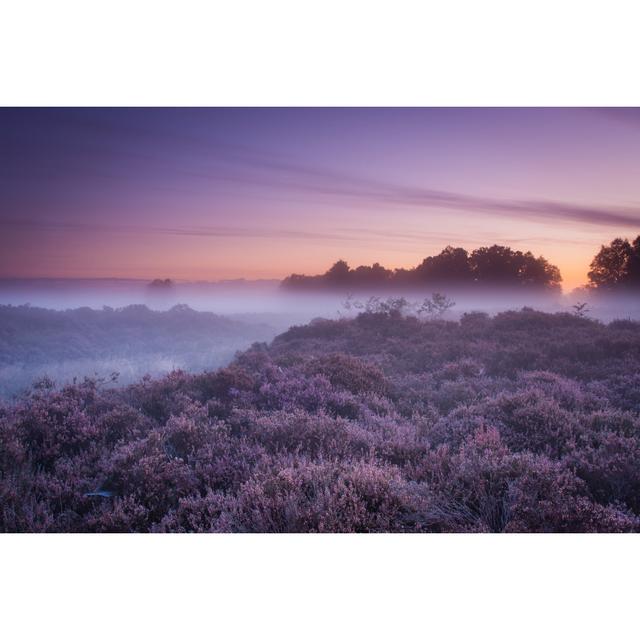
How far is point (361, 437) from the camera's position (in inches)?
218

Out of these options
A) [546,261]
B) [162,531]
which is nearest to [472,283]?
[546,261]

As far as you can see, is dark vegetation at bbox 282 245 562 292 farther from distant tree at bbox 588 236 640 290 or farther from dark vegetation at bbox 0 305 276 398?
dark vegetation at bbox 0 305 276 398

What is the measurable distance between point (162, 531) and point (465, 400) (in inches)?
165

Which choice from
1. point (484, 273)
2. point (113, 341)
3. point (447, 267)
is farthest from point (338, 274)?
point (113, 341)

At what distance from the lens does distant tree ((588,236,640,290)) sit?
7.07m

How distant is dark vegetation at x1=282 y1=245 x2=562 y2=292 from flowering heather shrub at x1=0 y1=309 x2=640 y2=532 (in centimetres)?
71

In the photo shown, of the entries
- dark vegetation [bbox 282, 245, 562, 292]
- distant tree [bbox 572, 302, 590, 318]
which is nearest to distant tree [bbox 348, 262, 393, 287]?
dark vegetation [bbox 282, 245, 562, 292]

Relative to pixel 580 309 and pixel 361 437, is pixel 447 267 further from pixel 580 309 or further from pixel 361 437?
pixel 361 437

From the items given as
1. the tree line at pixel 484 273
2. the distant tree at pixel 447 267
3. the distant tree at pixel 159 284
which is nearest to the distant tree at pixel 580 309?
the tree line at pixel 484 273

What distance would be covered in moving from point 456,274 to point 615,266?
2.36 metres

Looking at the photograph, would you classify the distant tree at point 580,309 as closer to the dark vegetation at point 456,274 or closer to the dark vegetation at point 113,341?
the dark vegetation at point 456,274

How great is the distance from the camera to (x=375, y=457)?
17.5 feet

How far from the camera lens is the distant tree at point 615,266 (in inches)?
278
